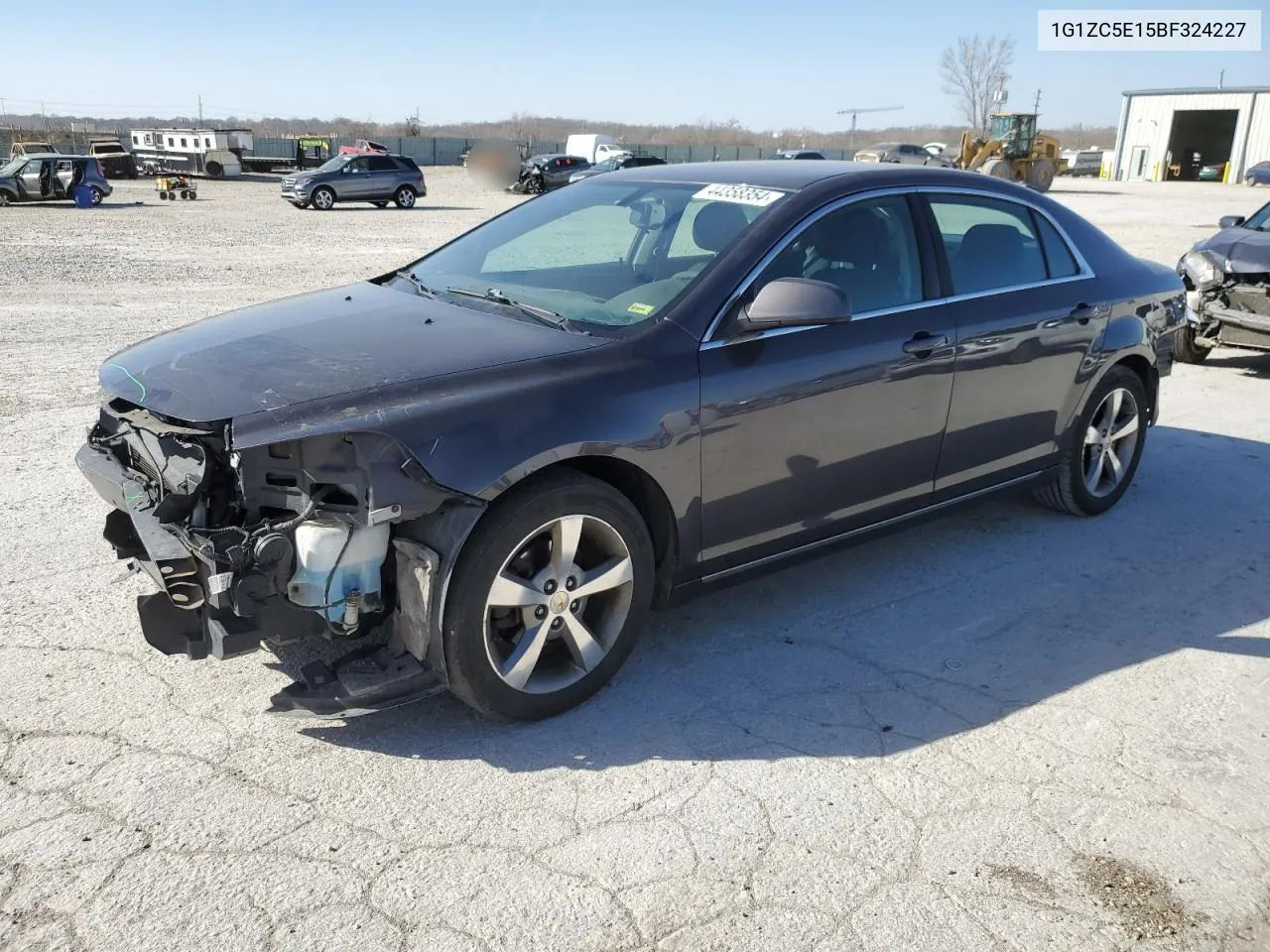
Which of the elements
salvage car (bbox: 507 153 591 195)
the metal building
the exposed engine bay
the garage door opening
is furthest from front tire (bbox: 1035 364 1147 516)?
the garage door opening

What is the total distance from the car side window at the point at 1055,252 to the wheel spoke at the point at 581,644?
3.00 meters

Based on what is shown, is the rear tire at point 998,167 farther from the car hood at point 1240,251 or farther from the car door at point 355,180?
the car hood at point 1240,251

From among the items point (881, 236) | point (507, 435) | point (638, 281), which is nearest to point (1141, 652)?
point (881, 236)

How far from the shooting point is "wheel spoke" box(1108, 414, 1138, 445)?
5.47m

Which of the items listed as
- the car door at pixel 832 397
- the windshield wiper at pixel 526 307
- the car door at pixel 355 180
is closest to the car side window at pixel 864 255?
the car door at pixel 832 397

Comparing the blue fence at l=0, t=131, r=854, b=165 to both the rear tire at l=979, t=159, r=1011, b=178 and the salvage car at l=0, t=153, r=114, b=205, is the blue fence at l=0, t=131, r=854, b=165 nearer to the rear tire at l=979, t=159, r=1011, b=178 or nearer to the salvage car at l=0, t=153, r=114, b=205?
the rear tire at l=979, t=159, r=1011, b=178

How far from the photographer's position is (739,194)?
4.11m

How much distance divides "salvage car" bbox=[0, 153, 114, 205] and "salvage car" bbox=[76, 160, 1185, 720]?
27.8 metres

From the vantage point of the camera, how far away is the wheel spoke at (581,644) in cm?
339

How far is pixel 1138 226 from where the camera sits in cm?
2509

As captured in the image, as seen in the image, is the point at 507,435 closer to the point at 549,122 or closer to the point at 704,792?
the point at 704,792

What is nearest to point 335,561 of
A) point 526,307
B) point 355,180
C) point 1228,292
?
point 526,307

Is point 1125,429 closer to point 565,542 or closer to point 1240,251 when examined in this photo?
point 565,542

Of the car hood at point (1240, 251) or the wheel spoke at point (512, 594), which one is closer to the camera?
the wheel spoke at point (512, 594)
